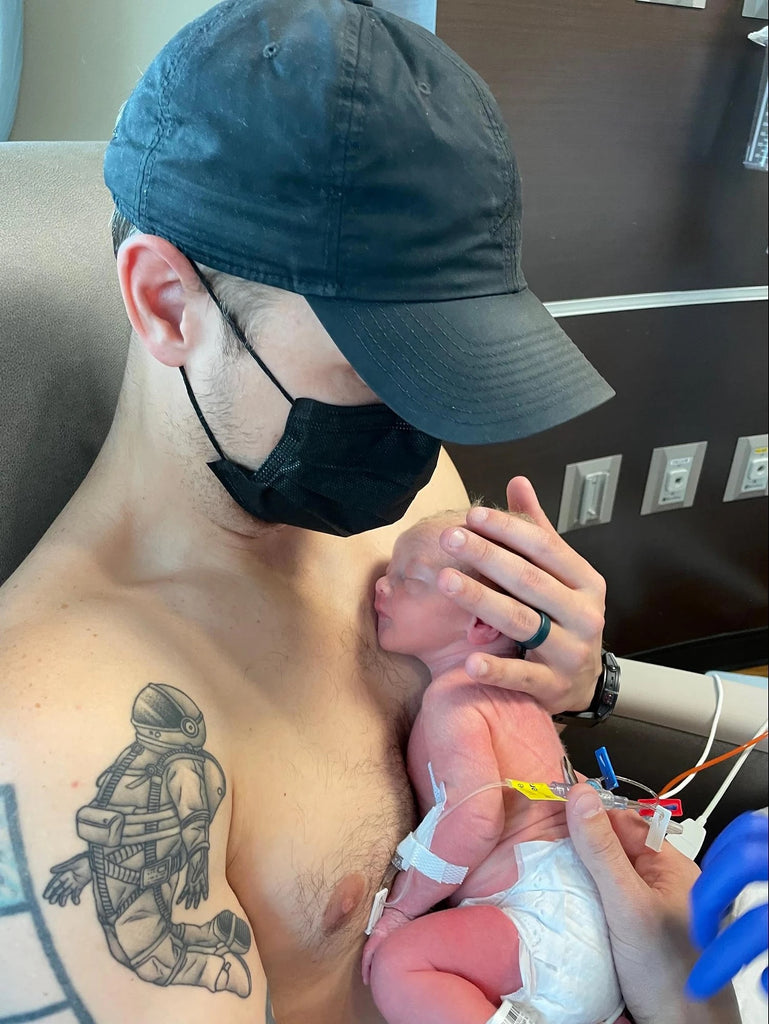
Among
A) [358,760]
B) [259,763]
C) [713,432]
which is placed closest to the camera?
[259,763]

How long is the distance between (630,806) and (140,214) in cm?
78

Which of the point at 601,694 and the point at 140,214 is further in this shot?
the point at 601,694

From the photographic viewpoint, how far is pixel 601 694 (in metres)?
1.17

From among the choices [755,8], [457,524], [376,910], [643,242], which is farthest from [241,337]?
[755,8]

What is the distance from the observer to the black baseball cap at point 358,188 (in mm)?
716

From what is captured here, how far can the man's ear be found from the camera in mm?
782

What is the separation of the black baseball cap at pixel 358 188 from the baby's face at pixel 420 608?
1.10ft

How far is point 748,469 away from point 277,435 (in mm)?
1512

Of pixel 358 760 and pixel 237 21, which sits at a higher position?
pixel 237 21

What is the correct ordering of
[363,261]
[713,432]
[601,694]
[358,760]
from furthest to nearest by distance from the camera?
[713,432], [601,694], [358,760], [363,261]

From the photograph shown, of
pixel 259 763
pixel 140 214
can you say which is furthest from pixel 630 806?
pixel 140 214

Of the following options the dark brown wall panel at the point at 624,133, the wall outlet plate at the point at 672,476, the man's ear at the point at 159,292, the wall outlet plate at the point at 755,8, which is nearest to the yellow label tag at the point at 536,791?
the man's ear at the point at 159,292

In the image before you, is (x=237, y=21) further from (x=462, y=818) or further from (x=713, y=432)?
(x=713, y=432)

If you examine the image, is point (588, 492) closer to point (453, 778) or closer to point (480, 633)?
point (480, 633)
